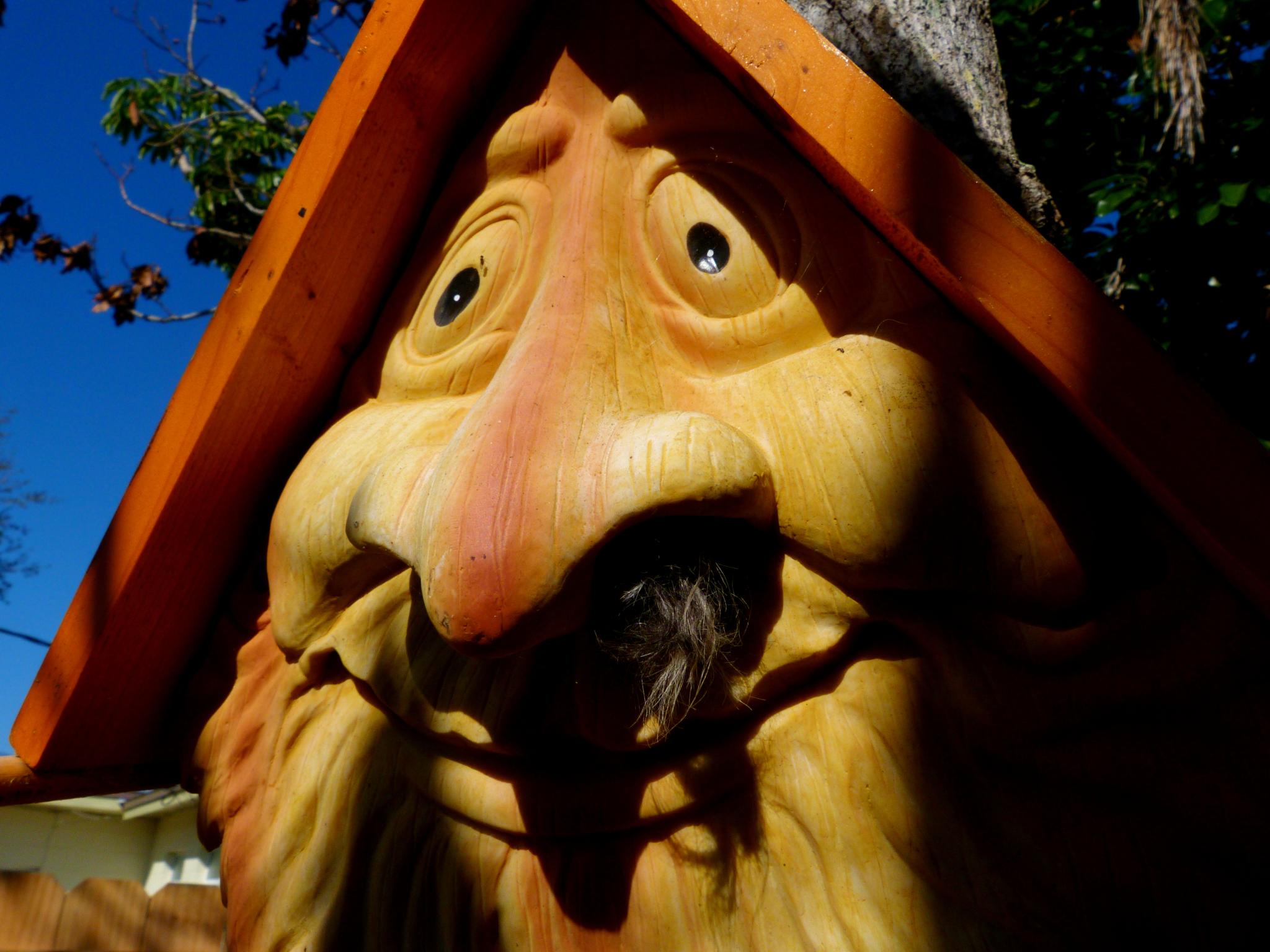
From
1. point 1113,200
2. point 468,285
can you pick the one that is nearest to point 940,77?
point 468,285

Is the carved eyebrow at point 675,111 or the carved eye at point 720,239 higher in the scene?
the carved eyebrow at point 675,111

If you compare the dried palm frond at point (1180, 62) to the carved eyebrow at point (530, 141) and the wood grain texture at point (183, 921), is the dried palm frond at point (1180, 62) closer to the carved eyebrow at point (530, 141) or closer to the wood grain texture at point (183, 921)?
the carved eyebrow at point (530, 141)

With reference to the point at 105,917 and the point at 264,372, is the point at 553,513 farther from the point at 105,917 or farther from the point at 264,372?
the point at 105,917

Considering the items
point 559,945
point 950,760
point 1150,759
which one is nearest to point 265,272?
point 559,945

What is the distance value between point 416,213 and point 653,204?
43 centimetres

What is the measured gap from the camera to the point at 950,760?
84 centimetres

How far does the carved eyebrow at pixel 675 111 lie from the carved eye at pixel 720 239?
6cm

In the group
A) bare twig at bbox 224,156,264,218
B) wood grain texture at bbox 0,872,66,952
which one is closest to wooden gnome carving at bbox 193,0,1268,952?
wood grain texture at bbox 0,872,66,952

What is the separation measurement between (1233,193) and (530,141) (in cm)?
141

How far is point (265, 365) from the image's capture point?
4.16 feet

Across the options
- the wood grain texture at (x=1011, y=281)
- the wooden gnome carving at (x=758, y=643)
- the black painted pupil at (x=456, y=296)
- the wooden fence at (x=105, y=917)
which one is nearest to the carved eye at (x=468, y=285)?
the black painted pupil at (x=456, y=296)

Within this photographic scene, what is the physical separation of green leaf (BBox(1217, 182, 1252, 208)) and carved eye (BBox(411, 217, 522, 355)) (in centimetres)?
144

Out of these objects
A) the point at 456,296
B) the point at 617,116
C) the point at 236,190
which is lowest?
the point at 456,296

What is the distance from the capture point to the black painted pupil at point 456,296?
1207 millimetres
